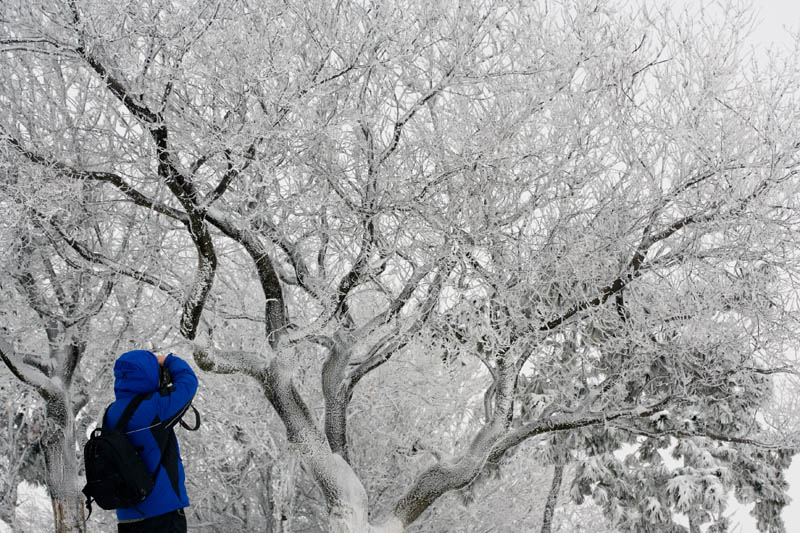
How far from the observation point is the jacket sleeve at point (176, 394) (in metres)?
4.60

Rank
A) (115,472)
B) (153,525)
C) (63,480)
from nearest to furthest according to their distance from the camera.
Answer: (115,472), (153,525), (63,480)

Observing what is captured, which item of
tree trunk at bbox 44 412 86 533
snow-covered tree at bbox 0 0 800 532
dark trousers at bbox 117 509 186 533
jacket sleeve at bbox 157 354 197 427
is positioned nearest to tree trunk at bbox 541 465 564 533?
snow-covered tree at bbox 0 0 800 532

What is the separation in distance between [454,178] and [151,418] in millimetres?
3787

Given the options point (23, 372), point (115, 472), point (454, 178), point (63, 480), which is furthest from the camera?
point (63, 480)

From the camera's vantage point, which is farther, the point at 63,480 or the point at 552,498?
the point at 552,498

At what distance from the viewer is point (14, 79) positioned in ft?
25.2

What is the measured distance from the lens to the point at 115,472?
437 centimetres

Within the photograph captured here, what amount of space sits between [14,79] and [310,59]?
359cm

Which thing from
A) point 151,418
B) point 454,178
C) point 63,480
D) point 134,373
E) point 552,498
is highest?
point 454,178

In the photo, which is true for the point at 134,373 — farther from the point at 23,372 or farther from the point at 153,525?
the point at 23,372

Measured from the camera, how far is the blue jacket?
4547mm

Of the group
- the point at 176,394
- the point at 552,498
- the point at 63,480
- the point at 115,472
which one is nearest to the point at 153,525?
the point at 115,472

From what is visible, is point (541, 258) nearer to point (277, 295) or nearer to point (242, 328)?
point (277, 295)

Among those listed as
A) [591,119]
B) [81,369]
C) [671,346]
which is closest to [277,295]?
[591,119]
